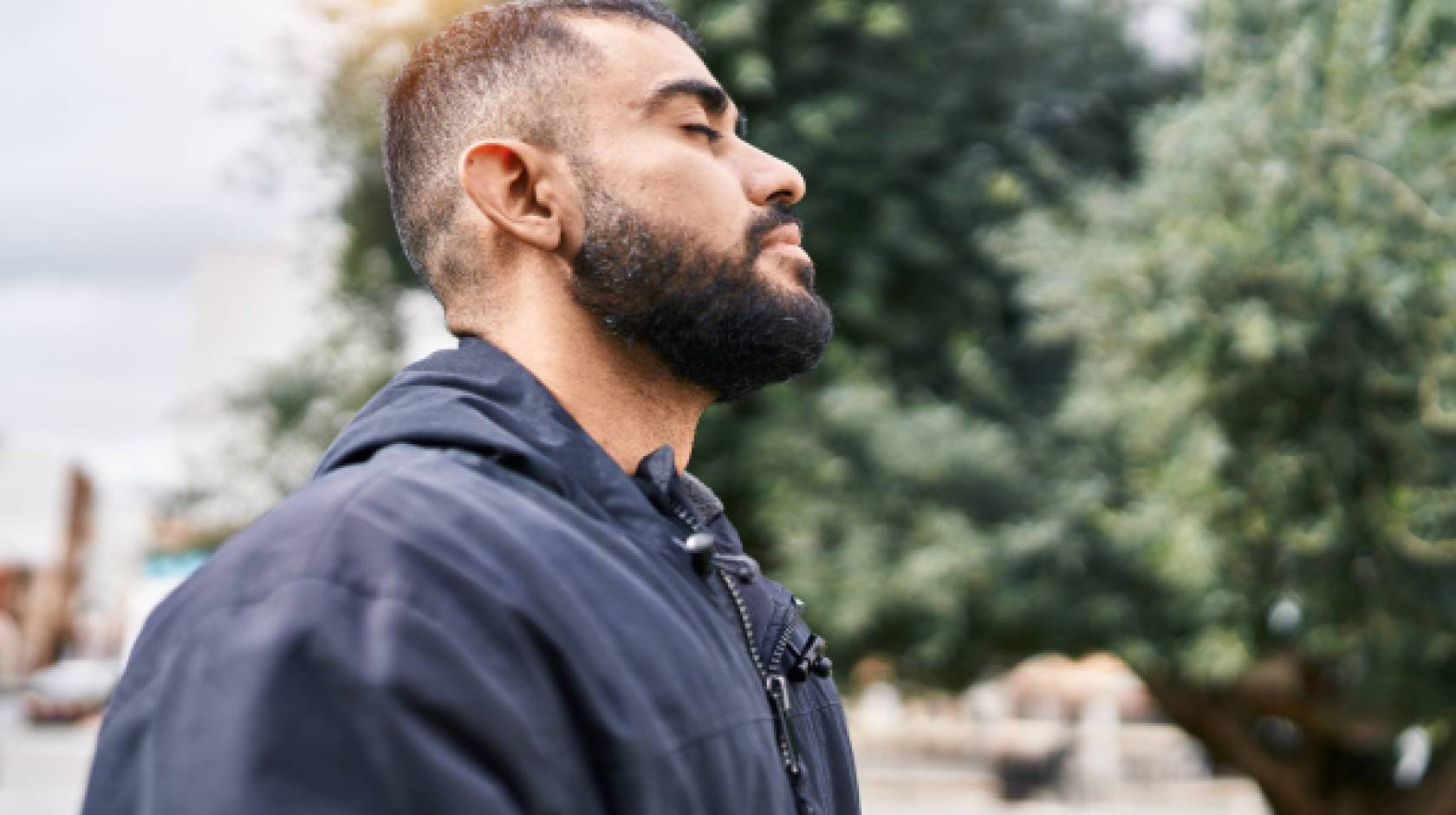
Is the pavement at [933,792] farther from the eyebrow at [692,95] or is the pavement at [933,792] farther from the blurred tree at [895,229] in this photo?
the eyebrow at [692,95]

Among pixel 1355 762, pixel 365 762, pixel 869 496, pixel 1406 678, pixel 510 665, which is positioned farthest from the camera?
pixel 1355 762

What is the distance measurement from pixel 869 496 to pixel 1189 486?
75.6 inches

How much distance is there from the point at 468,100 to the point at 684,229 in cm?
34

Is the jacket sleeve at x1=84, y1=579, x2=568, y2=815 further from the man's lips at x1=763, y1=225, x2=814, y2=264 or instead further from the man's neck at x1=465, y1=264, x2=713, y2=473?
the man's lips at x1=763, y1=225, x2=814, y2=264

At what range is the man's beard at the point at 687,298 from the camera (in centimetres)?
160

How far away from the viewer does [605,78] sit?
65.2 inches

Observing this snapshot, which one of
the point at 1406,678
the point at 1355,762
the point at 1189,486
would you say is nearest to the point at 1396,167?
the point at 1189,486

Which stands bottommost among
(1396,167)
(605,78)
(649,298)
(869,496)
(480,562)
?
(480,562)

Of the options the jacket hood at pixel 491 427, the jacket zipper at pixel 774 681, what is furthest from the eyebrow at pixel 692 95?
the jacket zipper at pixel 774 681

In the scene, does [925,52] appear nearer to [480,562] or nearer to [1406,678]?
[1406,678]

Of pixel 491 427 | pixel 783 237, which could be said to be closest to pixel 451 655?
pixel 491 427

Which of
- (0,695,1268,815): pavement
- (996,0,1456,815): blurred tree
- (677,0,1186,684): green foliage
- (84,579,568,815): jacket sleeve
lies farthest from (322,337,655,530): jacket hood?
(0,695,1268,815): pavement

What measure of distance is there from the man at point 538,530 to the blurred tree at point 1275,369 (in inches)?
192

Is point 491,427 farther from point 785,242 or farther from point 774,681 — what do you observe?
point 785,242
